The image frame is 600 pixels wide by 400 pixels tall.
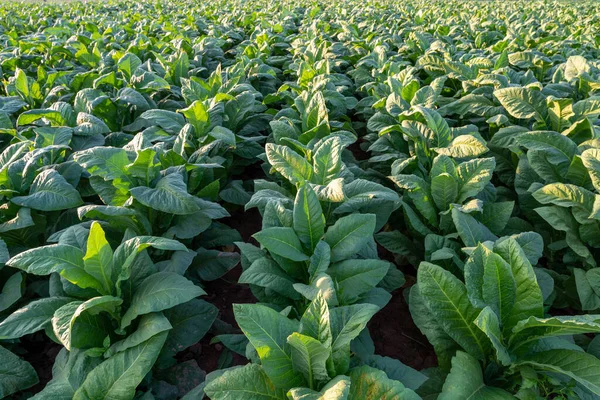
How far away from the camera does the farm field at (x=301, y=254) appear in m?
1.68

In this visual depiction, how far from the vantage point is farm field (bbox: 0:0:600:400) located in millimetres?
1676

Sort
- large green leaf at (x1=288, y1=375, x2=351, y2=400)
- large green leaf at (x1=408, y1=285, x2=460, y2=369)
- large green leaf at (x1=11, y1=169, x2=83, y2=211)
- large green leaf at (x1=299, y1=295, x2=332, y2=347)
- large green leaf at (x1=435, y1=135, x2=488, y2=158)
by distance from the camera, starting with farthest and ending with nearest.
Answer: large green leaf at (x1=435, y1=135, x2=488, y2=158), large green leaf at (x1=11, y1=169, x2=83, y2=211), large green leaf at (x1=408, y1=285, x2=460, y2=369), large green leaf at (x1=299, y1=295, x2=332, y2=347), large green leaf at (x1=288, y1=375, x2=351, y2=400)

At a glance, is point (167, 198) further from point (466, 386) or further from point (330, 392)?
point (466, 386)

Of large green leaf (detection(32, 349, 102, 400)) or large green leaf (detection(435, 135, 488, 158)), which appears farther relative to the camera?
large green leaf (detection(435, 135, 488, 158))

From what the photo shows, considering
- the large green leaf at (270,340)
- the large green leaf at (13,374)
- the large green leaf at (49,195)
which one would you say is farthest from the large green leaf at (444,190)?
the large green leaf at (13,374)

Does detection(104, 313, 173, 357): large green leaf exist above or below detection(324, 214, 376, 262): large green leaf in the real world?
below

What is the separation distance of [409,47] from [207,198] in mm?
4388

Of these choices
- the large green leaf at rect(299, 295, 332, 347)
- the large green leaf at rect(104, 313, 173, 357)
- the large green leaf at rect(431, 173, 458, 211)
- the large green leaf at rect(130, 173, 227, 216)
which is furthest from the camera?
the large green leaf at rect(431, 173, 458, 211)

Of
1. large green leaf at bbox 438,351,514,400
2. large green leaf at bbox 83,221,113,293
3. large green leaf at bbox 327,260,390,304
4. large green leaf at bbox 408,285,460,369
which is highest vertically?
large green leaf at bbox 83,221,113,293

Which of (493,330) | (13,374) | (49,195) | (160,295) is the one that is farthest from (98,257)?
(493,330)

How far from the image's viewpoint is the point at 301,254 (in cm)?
211

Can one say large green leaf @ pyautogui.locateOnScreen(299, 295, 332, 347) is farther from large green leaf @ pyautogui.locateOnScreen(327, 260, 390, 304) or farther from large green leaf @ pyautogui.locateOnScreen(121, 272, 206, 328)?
large green leaf @ pyautogui.locateOnScreen(121, 272, 206, 328)

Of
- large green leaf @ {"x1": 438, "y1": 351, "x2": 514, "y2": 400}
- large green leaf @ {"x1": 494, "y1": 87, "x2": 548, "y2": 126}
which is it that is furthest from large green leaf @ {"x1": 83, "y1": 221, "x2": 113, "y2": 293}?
large green leaf @ {"x1": 494, "y1": 87, "x2": 548, "y2": 126}

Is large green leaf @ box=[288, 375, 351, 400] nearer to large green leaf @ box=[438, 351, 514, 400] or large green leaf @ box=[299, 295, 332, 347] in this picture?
large green leaf @ box=[299, 295, 332, 347]
